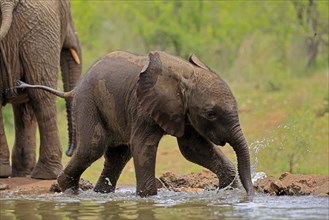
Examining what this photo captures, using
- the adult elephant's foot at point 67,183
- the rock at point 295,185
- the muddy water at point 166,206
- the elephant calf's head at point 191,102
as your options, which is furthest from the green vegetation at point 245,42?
the elephant calf's head at point 191,102

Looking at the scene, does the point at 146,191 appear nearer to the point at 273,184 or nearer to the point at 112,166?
the point at 112,166

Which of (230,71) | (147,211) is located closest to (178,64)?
(147,211)

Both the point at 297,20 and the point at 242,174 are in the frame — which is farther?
the point at 297,20

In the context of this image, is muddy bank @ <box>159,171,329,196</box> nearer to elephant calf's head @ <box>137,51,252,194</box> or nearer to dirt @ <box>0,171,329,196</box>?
dirt @ <box>0,171,329,196</box>

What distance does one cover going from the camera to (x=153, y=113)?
9.08m

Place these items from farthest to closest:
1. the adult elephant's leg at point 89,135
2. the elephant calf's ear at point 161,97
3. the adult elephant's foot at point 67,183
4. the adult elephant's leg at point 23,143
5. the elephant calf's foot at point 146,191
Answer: the adult elephant's leg at point 23,143
the adult elephant's foot at point 67,183
the adult elephant's leg at point 89,135
the elephant calf's foot at point 146,191
the elephant calf's ear at point 161,97

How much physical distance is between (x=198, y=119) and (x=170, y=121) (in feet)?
0.77

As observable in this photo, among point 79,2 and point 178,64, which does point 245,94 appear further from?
point 178,64

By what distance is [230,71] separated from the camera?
26391 millimetres

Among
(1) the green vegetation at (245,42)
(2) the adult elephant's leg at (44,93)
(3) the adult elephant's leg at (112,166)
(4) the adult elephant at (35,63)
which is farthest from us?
(1) the green vegetation at (245,42)

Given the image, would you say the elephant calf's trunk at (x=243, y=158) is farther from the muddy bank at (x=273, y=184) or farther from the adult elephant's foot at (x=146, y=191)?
the adult elephant's foot at (x=146, y=191)

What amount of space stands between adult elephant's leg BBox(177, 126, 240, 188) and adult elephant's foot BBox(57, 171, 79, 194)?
3.93ft

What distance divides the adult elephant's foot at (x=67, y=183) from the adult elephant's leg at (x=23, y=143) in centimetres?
231

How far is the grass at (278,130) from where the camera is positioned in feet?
42.8
